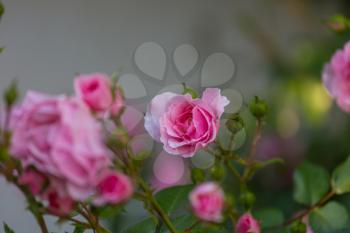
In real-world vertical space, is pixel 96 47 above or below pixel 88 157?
below

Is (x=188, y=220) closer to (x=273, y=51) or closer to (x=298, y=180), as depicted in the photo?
(x=298, y=180)

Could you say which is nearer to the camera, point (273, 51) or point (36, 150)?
point (36, 150)

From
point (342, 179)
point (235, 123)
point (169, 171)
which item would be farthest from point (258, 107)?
point (169, 171)

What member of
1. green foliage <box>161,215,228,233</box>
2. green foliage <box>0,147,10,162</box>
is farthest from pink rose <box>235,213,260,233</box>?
green foliage <box>0,147,10,162</box>

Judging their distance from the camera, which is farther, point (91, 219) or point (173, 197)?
point (173, 197)

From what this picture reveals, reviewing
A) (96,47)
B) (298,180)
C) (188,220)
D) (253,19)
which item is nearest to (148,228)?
(188,220)

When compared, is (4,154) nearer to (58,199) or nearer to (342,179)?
(58,199)

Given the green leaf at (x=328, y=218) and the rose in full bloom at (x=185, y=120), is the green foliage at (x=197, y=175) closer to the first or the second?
the rose in full bloom at (x=185, y=120)
